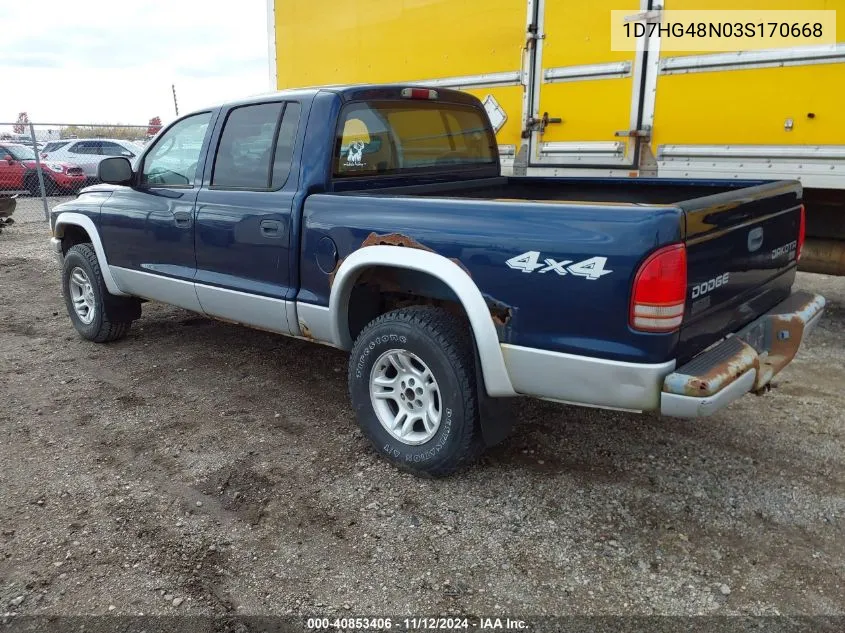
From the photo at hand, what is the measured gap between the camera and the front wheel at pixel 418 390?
121 inches

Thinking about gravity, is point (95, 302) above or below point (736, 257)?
below

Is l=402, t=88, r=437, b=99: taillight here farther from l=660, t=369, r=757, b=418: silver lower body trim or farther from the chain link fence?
the chain link fence

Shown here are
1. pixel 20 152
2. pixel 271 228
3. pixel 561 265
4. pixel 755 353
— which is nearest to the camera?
pixel 561 265

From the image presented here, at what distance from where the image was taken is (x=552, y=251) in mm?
2621

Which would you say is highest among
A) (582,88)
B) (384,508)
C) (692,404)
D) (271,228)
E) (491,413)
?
(582,88)

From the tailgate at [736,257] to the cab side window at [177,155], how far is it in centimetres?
308

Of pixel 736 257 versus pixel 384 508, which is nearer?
pixel 736 257

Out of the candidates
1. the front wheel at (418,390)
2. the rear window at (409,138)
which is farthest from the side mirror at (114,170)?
the front wheel at (418,390)

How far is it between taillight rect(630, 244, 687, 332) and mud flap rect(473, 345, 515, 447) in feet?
2.54

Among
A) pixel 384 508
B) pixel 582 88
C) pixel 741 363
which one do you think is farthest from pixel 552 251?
pixel 582 88

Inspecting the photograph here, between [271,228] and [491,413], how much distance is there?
5.16ft

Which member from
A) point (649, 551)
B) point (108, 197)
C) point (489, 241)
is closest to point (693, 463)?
point (649, 551)

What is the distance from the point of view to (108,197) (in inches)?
194

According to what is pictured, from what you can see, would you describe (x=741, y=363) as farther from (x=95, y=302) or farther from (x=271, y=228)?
(x=95, y=302)
